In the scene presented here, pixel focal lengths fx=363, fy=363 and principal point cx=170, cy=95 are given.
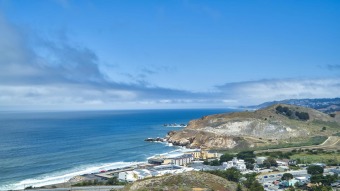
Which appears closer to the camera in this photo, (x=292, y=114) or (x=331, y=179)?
(x=331, y=179)

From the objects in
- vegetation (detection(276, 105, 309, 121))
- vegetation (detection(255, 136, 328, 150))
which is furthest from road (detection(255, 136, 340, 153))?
vegetation (detection(276, 105, 309, 121))

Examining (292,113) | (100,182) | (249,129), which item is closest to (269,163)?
(100,182)

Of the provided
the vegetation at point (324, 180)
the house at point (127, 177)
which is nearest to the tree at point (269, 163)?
the vegetation at point (324, 180)

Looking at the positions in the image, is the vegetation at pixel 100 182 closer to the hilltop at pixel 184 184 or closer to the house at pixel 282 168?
the hilltop at pixel 184 184

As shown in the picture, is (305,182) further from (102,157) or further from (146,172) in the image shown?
(102,157)

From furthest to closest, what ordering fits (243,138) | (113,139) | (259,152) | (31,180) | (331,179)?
(113,139)
(243,138)
(259,152)
(31,180)
(331,179)

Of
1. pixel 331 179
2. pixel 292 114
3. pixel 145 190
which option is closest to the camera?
pixel 145 190

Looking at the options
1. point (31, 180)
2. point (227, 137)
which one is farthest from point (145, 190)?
point (227, 137)

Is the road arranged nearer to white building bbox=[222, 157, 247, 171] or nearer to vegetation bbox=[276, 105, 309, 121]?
white building bbox=[222, 157, 247, 171]
